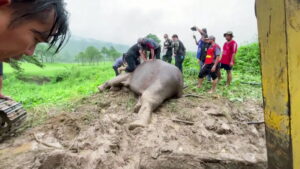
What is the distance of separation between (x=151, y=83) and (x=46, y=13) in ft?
14.2

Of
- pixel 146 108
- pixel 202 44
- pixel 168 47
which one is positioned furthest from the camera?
pixel 168 47

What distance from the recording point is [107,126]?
392cm

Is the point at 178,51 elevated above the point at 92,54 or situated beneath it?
situated beneath

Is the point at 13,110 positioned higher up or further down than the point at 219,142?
higher up

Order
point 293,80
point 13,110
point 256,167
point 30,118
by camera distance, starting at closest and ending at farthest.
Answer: point 293,80, point 256,167, point 13,110, point 30,118

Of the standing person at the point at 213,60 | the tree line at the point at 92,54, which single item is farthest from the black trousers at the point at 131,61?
the tree line at the point at 92,54

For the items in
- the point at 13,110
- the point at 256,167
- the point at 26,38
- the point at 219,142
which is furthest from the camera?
the point at 13,110

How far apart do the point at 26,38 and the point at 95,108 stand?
3.96 m

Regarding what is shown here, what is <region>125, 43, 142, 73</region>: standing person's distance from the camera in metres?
6.20

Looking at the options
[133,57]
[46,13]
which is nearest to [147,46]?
[133,57]

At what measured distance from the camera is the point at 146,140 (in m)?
3.47

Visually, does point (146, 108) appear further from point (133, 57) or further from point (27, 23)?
point (27, 23)

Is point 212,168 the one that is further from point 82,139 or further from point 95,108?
point 95,108

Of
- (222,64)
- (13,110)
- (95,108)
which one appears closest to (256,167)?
(95,108)
